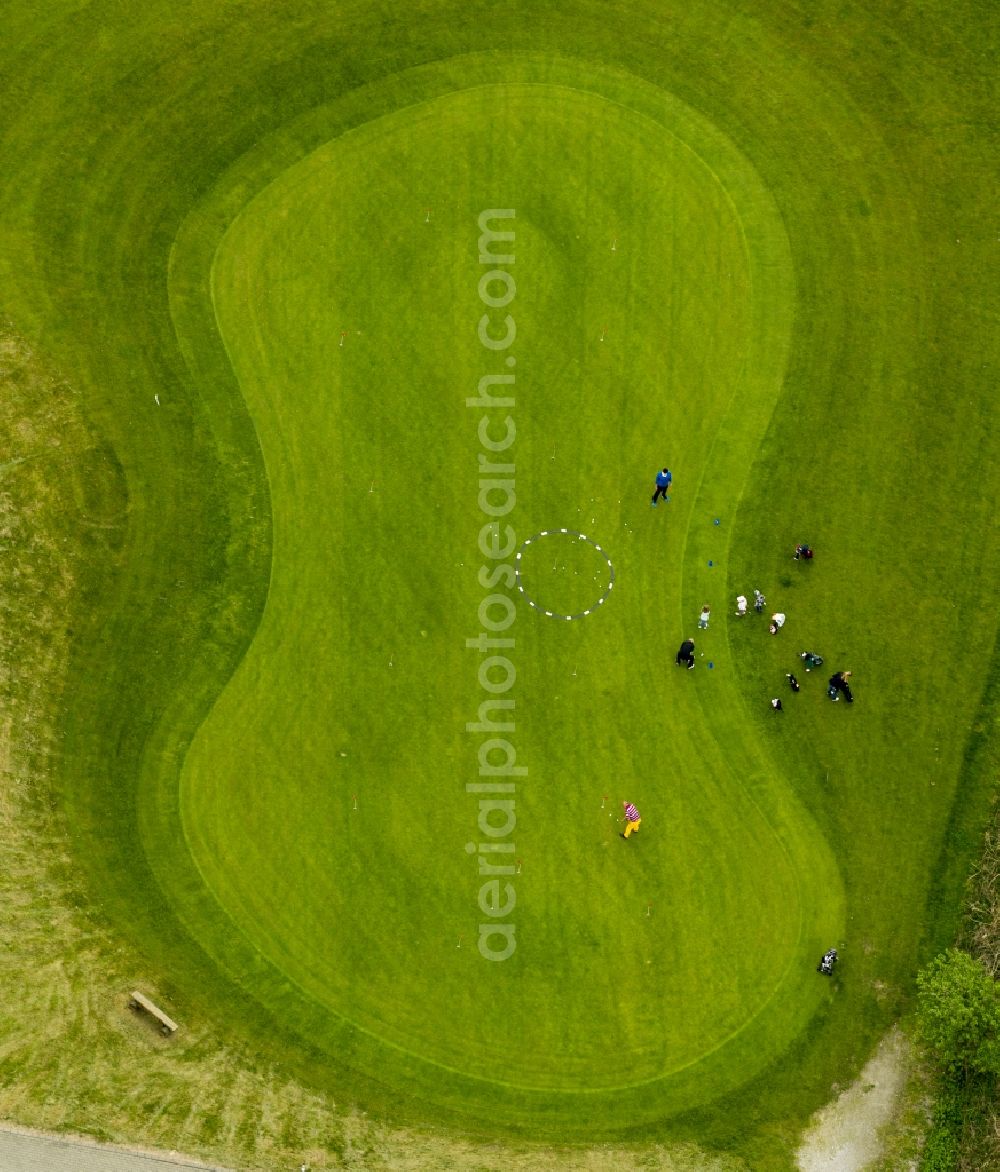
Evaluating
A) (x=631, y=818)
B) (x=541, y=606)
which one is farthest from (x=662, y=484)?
(x=631, y=818)

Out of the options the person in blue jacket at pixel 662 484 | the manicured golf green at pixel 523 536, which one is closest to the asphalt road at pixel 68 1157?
the manicured golf green at pixel 523 536

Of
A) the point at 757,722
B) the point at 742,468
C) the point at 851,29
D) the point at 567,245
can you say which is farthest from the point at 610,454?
the point at 851,29

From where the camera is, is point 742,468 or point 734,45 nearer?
point 742,468

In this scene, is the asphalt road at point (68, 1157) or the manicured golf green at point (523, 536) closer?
the asphalt road at point (68, 1157)

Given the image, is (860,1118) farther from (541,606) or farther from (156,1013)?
(156,1013)

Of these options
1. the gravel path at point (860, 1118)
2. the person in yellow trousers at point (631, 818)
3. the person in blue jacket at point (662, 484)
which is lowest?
the gravel path at point (860, 1118)

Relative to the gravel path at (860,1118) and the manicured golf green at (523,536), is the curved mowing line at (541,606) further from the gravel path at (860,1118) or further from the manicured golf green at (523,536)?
the gravel path at (860,1118)

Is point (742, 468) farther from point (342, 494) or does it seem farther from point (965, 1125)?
point (965, 1125)
